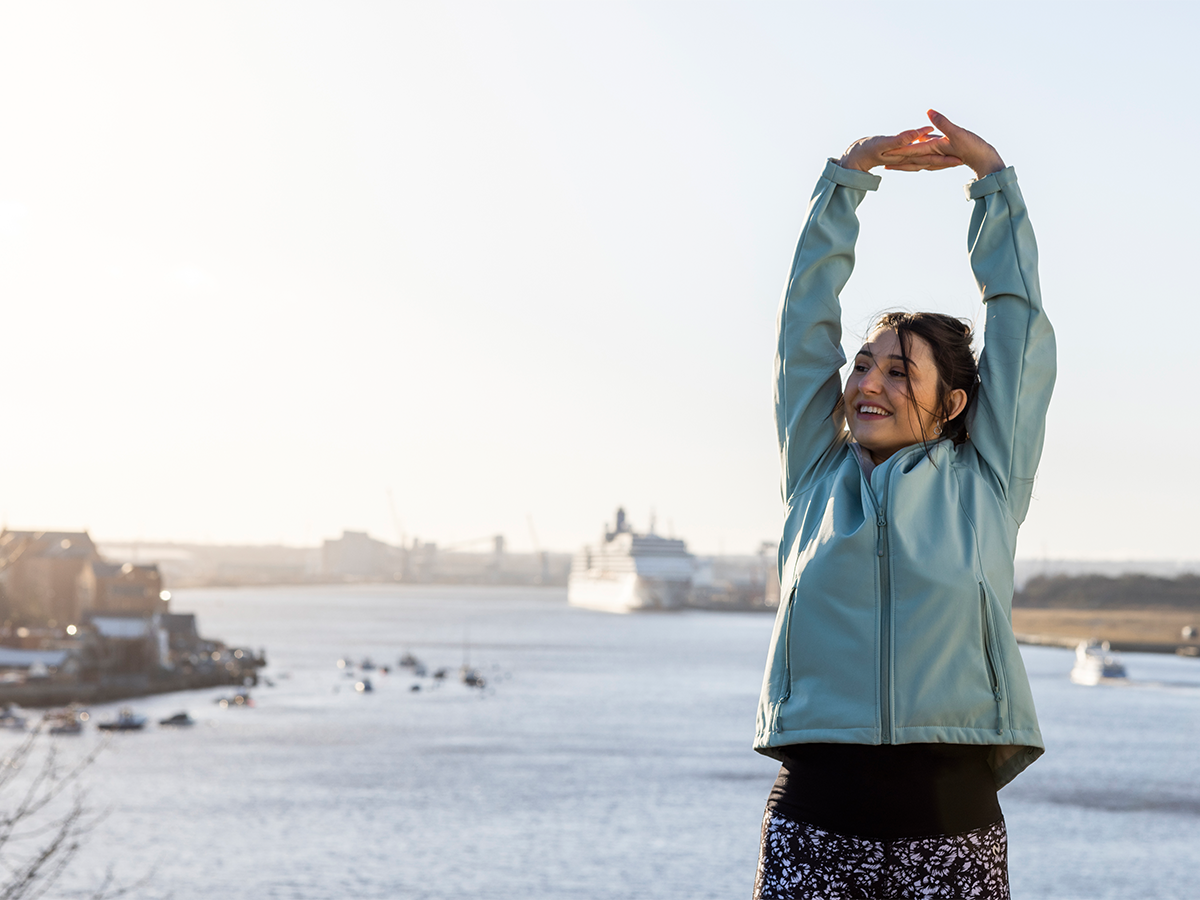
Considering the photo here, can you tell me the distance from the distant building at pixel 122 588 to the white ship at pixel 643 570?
58.5 m

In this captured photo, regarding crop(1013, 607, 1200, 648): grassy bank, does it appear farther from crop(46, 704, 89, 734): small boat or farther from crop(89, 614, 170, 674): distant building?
crop(46, 704, 89, 734): small boat

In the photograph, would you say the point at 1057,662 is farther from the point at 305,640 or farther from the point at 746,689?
the point at 305,640

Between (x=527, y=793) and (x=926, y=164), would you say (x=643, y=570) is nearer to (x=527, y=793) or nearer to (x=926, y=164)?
(x=527, y=793)

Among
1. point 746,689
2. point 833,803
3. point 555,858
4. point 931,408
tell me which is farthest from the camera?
point 746,689

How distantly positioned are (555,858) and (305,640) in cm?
5745

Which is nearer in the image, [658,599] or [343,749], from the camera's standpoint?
[343,749]

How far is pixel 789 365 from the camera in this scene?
4.81ft

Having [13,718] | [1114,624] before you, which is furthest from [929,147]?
[1114,624]

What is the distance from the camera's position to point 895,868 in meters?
1.20

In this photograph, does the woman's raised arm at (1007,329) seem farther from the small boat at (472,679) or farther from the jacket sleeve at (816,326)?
the small boat at (472,679)

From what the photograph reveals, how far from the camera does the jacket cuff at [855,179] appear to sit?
1487mm

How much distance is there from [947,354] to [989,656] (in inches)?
13.4

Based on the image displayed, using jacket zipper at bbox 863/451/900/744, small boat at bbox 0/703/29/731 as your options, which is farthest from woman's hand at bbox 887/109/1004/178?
small boat at bbox 0/703/29/731

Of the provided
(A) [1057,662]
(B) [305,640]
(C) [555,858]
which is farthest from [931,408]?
(B) [305,640]
